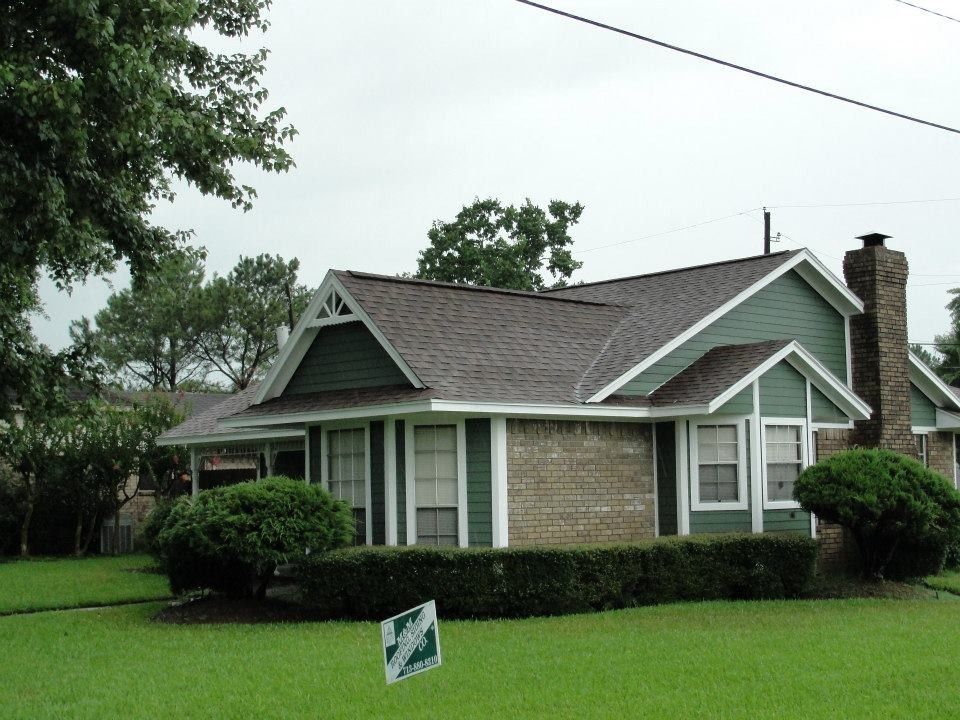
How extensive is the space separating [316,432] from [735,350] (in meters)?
7.26

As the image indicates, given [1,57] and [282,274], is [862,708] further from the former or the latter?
[282,274]

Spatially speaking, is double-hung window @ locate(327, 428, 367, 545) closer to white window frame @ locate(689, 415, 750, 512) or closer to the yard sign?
white window frame @ locate(689, 415, 750, 512)

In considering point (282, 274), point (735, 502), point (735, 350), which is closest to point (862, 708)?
point (735, 502)

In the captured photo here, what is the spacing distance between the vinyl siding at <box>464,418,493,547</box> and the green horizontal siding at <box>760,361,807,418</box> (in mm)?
4991

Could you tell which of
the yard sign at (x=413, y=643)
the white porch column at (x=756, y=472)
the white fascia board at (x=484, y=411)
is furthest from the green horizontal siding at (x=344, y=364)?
the yard sign at (x=413, y=643)

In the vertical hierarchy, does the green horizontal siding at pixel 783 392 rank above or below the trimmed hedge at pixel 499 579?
above

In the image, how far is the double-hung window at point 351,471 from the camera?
64.8 ft

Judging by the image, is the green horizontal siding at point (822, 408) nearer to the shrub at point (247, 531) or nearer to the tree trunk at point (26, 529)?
the shrub at point (247, 531)

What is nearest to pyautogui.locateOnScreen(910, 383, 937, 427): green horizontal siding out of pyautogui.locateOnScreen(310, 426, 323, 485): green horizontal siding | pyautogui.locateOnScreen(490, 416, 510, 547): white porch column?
pyautogui.locateOnScreen(490, 416, 510, 547): white porch column

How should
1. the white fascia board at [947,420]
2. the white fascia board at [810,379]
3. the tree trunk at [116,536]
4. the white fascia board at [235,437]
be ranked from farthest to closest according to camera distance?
the tree trunk at [116,536]
the white fascia board at [947,420]
the white fascia board at [235,437]
the white fascia board at [810,379]

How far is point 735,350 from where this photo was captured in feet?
69.5

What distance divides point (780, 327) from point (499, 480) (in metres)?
7.42

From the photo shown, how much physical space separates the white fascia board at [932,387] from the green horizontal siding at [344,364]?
12427 mm

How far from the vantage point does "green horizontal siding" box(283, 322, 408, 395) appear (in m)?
19.7
